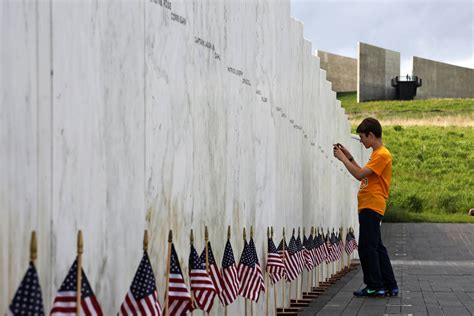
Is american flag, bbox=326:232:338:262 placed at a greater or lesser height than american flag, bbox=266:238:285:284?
lesser

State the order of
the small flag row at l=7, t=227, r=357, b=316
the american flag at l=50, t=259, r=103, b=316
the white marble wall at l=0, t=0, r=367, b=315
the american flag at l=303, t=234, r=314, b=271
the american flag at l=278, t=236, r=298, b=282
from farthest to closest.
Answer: the american flag at l=303, t=234, r=314, b=271 < the american flag at l=278, t=236, r=298, b=282 < the american flag at l=50, t=259, r=103, b=316 < the white marble wall at l=0, t=0, r=367, b=315 < the small flag row at l=7, t=227, r=357, b=316

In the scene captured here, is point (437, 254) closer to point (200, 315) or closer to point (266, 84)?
point (266, 84)

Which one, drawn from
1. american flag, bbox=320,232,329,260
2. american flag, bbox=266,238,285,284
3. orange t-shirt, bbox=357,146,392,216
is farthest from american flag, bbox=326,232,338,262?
american flag, bbox=266,238,285,284

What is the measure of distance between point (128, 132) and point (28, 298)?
5.49ft

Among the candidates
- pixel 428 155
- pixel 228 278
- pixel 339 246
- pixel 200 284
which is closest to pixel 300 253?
pixel 228 278

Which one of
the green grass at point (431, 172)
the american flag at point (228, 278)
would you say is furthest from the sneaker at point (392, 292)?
the green grass at point (431, 172)

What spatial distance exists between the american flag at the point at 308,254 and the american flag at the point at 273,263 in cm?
204

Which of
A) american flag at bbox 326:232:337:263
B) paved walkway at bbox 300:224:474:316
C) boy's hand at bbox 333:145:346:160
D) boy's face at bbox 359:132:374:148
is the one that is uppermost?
boy's face at bbox 359:132:374:148

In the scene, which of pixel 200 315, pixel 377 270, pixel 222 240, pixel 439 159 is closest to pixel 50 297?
pixel 200 315

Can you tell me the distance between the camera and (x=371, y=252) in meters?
10.8

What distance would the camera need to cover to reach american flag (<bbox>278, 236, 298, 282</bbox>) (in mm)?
9797

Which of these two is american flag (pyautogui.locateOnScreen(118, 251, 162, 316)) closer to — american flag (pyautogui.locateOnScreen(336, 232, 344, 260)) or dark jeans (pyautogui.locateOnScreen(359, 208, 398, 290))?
dark jeans (pyautogui.locateOnScreen(359, 208, 398, 290))

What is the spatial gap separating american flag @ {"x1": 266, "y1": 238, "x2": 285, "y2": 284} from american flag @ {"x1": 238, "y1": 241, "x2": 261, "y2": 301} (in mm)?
1288

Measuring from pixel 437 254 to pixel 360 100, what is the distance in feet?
175
